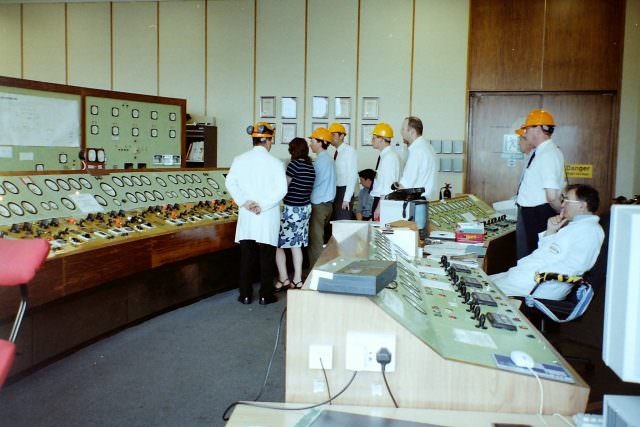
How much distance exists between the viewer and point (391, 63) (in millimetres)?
7656

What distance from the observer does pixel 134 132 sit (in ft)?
18.4

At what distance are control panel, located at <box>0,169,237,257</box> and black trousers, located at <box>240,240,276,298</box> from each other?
1.21 ft

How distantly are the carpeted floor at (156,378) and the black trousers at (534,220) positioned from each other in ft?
6.85

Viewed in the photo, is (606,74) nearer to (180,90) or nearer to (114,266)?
(180,90)

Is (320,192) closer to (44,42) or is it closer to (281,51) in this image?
(281,51)

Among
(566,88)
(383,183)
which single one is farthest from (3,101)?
(566,88)

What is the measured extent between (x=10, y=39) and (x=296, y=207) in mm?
6002

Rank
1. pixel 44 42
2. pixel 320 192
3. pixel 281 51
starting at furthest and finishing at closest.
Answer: pixel 44 42, pixel 281 51, pixel 320 192

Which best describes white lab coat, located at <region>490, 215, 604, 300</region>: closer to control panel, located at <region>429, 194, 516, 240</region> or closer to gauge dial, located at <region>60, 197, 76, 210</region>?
control panel, located at <region>429, 194, 516, 240</region>

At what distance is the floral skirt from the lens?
5426mm

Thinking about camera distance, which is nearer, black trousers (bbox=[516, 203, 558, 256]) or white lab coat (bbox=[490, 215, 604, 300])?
white lab coat (bbox=[490, 215, 604, 300])

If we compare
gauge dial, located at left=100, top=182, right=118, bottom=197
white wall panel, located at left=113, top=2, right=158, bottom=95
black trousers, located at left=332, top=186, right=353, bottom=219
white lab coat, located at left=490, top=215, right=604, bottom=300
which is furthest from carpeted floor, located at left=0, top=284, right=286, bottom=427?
white wall panel, located at left=113, top=2, right=158, bottom=95

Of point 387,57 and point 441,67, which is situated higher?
point 387,57

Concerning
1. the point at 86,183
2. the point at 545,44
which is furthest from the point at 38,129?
the point at 545,44
